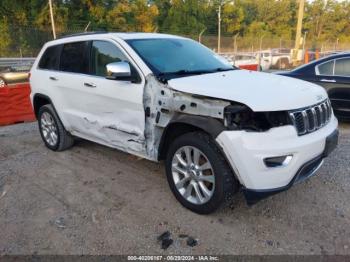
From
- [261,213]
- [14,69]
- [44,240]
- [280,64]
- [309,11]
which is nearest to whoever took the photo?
[44,240]

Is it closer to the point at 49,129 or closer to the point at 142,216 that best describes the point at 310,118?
the point at 142,216

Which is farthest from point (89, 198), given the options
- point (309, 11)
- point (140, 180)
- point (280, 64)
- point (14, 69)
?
point (309, 11)

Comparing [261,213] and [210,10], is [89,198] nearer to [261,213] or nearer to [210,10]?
[261,213]

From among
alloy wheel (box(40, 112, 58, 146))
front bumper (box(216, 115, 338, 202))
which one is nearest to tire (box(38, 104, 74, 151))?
alloy wheel (box(40, 112, 58, 146))

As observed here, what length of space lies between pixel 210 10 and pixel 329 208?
5593cm

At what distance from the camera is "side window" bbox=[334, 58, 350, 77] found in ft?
20.6

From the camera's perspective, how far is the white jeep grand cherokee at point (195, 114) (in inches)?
118

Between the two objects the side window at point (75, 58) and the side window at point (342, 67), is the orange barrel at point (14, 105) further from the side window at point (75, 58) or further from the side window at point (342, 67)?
the side window at point (342, 67)

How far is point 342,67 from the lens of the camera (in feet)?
20.7

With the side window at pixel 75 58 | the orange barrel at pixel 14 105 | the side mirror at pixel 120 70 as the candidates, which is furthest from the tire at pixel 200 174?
the orange barrel at pixel 14 105

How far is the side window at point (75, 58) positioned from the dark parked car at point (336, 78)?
425 cm

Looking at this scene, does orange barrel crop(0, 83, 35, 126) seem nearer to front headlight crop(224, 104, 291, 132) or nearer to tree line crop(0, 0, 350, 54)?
front headlight crop(224, 104, 291, 132)

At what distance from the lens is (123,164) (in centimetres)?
487

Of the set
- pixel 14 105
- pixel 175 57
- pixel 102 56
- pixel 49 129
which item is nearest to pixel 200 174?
pixel 175 57
